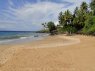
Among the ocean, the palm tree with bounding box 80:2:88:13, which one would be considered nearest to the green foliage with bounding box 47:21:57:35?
the ocean

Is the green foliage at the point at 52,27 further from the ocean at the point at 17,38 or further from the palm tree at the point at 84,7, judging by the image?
the palm tree at the point at 84,7

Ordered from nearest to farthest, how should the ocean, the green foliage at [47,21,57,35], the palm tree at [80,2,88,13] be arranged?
the ocean → the palm tree at [80,2,88,13] → the green foliage at [47,21,57,35]

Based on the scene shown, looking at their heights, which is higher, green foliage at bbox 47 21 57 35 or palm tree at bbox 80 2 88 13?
palm tree at bbox 80 2 88 13

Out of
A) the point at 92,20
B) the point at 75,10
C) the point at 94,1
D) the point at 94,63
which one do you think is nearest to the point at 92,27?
the point at 92,20

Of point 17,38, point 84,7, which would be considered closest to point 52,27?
point 84,7

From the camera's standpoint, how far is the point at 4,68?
1115 centimetres

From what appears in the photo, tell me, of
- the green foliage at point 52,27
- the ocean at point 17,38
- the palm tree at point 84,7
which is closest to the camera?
the ocean at point 17,38

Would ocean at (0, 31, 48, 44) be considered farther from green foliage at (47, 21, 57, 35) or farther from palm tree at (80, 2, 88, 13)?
palm tree at (80, 2, 88, 13)

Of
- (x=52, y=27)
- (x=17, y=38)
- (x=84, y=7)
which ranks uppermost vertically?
(x=84, y=7)

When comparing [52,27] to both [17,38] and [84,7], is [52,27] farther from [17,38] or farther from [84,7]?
[17,38]

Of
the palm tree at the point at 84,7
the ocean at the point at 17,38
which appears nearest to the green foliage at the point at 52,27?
the ocean at the point at 17,38

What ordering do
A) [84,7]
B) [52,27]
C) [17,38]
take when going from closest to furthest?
1. [17,38]
2. [84,7]
3. [52,27]

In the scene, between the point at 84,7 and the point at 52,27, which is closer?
the point at 84,7

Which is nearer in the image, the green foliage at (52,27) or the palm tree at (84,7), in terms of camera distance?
the palm tree at (84,7)
